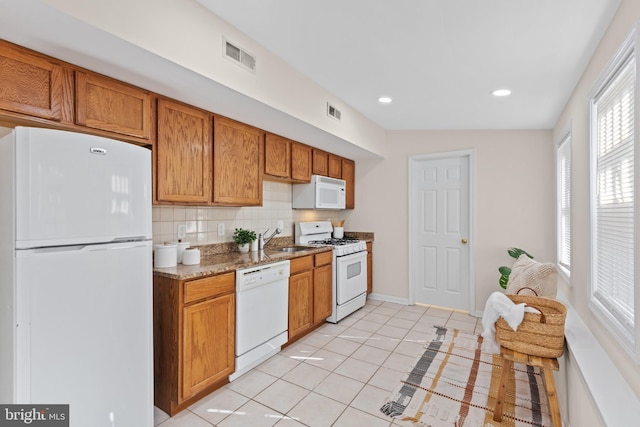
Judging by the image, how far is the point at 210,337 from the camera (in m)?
2.21

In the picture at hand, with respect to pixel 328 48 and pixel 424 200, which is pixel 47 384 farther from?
pixel 424 200

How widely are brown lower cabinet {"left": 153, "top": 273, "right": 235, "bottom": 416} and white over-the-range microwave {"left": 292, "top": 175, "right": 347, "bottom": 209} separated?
5.83 feet

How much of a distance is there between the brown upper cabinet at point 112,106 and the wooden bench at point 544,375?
8.81ft

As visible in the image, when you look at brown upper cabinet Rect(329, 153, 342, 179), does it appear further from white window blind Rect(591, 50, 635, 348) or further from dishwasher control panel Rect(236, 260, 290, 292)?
white window blind Rect(591, 50, 635, 348)

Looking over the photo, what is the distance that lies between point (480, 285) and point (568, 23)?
3.02 meters

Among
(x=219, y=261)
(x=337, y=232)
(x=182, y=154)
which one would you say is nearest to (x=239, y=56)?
(x=182, y=154)

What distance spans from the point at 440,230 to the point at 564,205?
1428mm

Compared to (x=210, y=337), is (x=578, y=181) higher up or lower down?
higher up

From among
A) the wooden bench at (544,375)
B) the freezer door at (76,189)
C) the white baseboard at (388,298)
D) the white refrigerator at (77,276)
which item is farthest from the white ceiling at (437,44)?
the white baseboard at (388,298)

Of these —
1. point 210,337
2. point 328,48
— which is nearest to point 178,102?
point 328,48

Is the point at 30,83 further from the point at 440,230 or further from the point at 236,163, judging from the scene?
the point at 440,230

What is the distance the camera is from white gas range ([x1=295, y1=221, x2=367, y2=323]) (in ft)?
12.2

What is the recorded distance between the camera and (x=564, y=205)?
10.4 ft

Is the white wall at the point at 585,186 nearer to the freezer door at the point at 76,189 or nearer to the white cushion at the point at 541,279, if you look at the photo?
the white cushion at the point at 541,279
